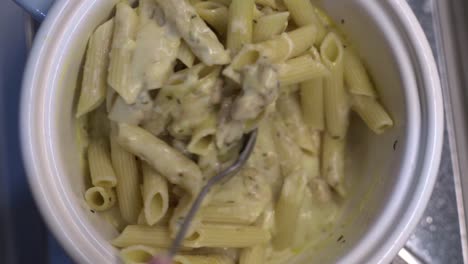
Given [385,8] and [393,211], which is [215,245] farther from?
[385,8]

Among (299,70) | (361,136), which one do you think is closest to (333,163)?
(361,136)

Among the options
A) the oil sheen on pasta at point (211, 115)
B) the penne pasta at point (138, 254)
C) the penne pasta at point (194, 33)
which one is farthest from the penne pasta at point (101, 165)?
the penne pasta at point (194, 33)

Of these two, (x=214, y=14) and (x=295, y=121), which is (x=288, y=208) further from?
(x=214, y=14)

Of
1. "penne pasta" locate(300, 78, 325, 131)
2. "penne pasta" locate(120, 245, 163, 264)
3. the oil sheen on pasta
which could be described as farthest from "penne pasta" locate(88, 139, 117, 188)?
"penne pasta" locate(300, 78, 325, 131)

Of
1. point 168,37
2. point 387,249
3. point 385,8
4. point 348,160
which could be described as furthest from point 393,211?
point 168,37

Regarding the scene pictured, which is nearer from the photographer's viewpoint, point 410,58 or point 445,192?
point 410,58

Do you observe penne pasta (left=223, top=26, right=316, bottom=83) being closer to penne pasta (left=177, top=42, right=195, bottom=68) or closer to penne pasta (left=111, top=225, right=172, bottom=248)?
penne pasta (left=177, top=42, right=195, bottom=68)
